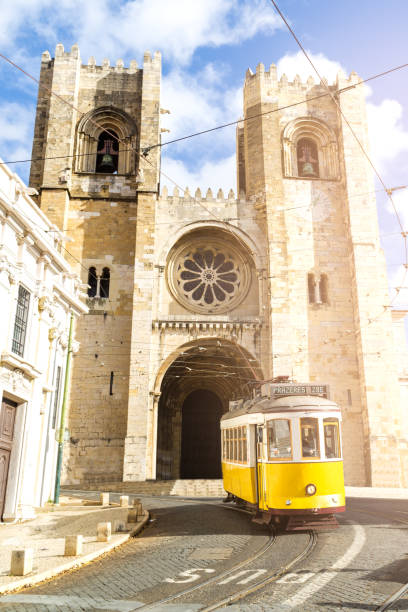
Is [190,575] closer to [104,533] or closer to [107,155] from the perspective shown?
[104,533]

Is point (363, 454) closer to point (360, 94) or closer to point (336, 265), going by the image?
point (336, 265)

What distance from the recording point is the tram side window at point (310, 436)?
909 centimetres

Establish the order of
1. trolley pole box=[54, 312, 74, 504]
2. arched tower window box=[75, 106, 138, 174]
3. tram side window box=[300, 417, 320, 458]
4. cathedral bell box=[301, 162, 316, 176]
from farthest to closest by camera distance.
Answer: cathedral bell box=[301, 162, 316, 176] < arched tower window box=[75, 106, 138, 174] < trolley pole box=[54, 312, 74, 504] < tram side window box=[300, 417, 320, 458]

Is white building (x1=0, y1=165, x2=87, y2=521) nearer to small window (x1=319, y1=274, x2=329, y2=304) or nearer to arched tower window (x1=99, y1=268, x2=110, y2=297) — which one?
arched tower window (x1=99, y1=268, x2=110, y2=297)

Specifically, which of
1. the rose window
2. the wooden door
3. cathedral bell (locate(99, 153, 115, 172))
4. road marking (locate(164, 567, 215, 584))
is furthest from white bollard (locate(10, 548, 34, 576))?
cathedral bell (locate(99, 153, 115, 172))

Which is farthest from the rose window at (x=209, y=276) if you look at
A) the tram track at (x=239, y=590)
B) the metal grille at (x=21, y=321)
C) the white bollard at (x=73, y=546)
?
the white bollard at (x=73, y=546)

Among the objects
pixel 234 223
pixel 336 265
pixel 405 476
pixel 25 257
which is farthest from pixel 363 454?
pixel 25 257

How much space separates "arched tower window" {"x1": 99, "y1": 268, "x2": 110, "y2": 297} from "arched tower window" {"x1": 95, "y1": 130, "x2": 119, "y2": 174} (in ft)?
16.6

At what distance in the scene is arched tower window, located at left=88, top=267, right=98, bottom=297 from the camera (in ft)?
72.5

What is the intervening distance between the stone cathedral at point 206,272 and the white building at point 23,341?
662 cm

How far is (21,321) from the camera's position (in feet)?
40.2

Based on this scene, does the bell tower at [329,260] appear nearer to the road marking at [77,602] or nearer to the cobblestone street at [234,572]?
the cobblestone street at [234,572]

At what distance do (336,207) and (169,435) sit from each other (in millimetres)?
12898

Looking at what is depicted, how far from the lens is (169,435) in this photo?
82.5 feet
